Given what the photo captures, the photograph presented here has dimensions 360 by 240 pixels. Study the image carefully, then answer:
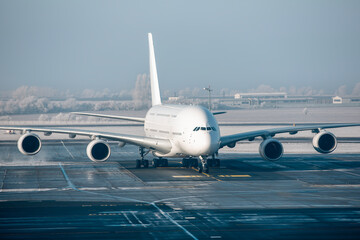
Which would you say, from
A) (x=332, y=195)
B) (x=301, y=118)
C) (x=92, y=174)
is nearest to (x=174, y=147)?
(x=92, y=174)

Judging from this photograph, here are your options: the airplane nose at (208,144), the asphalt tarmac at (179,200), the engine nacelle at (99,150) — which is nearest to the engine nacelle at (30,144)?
the asphalt tarmac at (179,200)

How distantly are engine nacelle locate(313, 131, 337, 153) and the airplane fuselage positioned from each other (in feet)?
34.2

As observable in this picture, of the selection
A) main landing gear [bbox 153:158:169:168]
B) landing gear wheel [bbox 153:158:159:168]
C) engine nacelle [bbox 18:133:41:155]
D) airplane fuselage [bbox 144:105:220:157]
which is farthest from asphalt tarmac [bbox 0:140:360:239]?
airplane fuselage [bbox 144:105:220:157]

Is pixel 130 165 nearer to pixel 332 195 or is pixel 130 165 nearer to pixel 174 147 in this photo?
pixel 174 147

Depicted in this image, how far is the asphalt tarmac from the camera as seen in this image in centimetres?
2323

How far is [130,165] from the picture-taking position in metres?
47.8

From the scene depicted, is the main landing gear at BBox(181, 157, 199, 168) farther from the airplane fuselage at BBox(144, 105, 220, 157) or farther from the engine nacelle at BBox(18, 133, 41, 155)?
the engine nacelle at BBox(18, 133, 41, 155)

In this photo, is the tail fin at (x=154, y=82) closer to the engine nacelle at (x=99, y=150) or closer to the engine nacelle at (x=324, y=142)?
the engine nacelle at (x=99, y=150)

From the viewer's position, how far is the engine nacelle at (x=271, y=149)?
44.5 m

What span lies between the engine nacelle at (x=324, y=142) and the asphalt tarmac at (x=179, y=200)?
1.43 meters

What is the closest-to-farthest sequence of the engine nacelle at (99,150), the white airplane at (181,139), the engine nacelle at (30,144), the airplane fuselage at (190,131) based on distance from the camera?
the airplane fuselage at (190,131)
the white airplane at (181,139)
the engine nacelle at (99,150)
the engine nacelle at (30,144)

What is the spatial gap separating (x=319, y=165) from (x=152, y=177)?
15408 mm

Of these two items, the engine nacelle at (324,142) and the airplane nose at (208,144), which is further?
the engine nacelle at (324,142)

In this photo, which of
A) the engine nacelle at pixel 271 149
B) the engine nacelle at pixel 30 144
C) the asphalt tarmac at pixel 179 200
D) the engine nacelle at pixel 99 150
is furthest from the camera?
the engine nacelle at pixel 30 144
